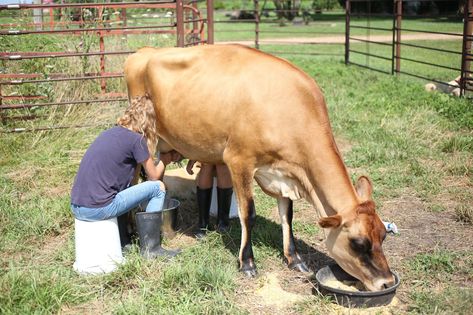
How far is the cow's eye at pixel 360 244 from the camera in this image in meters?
3.96

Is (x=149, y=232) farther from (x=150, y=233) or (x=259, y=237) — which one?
(x=259, y=237)

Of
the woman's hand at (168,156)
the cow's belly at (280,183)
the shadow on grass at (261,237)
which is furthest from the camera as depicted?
the woman's hand at (168,156)

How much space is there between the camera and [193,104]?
5.01 metres

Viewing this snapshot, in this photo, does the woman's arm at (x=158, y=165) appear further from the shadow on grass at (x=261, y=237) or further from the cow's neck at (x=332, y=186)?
the cow's neck at (x=332, y=186)

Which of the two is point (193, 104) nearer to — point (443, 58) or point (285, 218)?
point (285, 218)

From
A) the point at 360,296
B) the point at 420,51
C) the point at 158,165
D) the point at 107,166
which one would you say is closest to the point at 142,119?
the point at 107,166

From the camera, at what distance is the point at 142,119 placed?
15.9 feet

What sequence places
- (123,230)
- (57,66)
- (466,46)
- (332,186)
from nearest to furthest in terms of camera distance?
(332,186) < (123,230) < (57,66) < (466,46)

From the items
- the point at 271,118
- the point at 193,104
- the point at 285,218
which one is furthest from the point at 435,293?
the point at 193,104

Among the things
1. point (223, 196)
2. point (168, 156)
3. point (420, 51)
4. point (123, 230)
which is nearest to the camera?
point (123, 230)

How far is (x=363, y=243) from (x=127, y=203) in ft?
6.10

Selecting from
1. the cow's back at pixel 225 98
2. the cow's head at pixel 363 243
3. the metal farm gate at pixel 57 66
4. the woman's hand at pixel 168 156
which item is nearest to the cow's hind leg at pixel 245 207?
the cow's back at pixel 225 98

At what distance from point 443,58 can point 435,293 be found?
1283cm

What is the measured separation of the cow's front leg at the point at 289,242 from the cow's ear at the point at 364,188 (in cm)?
75
